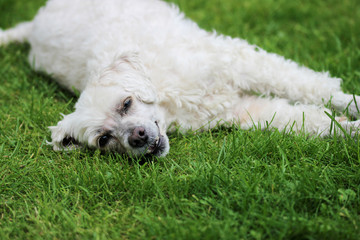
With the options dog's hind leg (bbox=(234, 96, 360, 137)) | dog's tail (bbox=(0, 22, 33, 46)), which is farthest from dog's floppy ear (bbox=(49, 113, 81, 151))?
dog's tail (bbox=(0, 22, 33, 46))

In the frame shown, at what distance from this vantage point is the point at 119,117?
3219 millimetres

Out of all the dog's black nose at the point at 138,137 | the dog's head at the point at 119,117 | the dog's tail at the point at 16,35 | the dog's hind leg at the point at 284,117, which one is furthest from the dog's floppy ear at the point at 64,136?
the dog's tail at the point at 16,35

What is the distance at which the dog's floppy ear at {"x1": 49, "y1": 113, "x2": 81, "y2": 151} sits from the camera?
10.9ft

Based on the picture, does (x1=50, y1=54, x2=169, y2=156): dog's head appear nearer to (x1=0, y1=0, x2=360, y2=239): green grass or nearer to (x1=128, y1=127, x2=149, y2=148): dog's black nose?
(x1=128, y1=127, x2=149, y2=148): dog's black nose

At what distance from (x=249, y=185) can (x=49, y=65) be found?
315cm

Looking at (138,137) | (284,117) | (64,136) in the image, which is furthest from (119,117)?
(284,117)

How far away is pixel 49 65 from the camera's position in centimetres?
466

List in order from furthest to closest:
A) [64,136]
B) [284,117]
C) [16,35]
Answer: [16,35]
[284,117]
[64,136]

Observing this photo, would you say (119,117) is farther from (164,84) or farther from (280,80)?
(280,80)

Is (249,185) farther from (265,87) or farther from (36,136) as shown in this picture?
(36,136)

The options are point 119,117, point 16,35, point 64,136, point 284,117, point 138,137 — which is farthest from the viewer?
point 16,35

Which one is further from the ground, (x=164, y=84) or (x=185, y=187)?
(x=164, y=84)

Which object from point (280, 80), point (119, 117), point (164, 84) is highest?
point (280, 80)

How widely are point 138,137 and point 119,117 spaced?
0.27m
